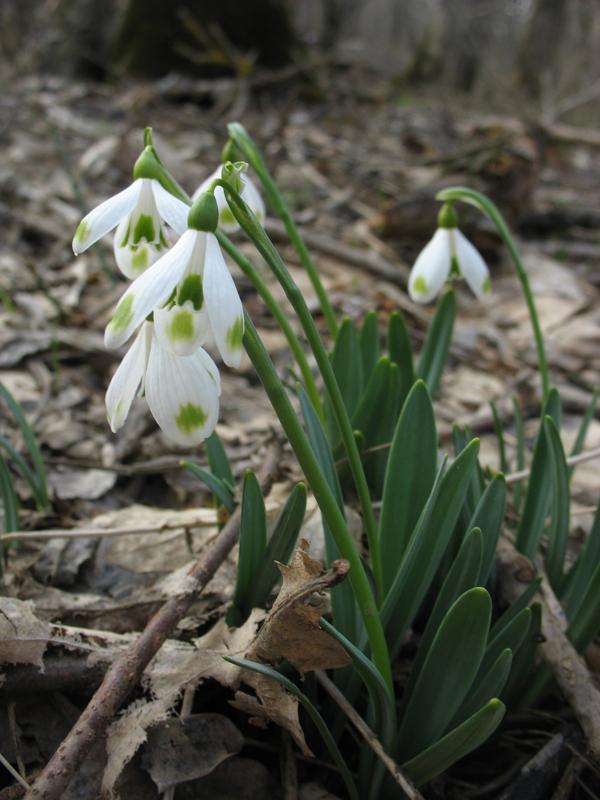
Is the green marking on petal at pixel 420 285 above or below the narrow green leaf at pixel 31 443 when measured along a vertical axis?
above

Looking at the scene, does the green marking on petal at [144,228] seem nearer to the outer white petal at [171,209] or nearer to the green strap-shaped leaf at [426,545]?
the outer white petal at [171,209]

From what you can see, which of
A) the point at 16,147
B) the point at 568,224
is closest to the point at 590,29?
the point at 568,224

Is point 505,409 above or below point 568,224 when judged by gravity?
below

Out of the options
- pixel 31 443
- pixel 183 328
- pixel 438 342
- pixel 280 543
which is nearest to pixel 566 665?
pixel 280 543

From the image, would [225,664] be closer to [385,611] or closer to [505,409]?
[385,611]

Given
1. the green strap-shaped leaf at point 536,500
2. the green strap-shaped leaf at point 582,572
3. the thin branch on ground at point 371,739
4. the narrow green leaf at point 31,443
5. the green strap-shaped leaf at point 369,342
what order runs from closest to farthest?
1. the thin branch on ground at point 371,739
2. the green strap-shaped leaf at point 582,572
3. the green strap-shaped leaf at point 536,500
4. the narrow green leaf at point 31,443
5. the green strap-shaped leaf at point 369,342

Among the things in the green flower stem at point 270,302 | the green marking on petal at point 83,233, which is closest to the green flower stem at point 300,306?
the green flower stem at point 270,302

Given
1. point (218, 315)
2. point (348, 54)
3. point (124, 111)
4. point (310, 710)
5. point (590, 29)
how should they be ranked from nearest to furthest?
point (218, 315) → point (310, 710) → point (124, 111) → point (348, 54) → point (590, 29)
